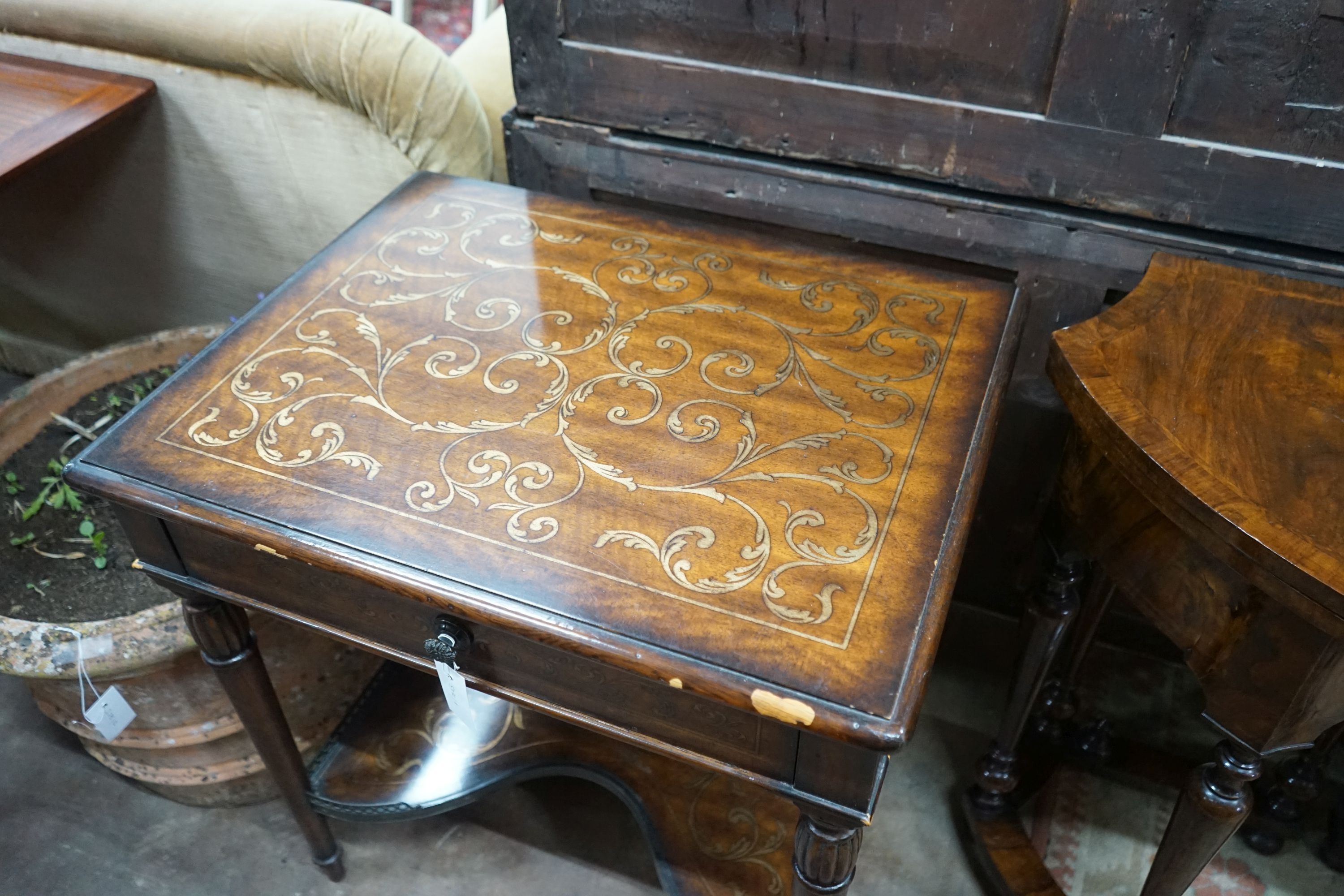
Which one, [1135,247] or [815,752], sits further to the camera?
[1135,247]

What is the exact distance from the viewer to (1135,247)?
102 cm

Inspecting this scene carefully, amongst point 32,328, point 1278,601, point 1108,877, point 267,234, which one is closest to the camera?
point 1278,601

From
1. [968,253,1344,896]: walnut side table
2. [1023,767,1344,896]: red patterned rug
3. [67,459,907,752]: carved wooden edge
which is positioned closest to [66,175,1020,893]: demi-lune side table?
[67,459,907,752]: carved wooden edge

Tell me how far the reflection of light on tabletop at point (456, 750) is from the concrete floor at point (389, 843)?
0.52 ft

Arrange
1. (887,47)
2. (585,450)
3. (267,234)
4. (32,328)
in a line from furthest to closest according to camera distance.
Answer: (32,328) < (267,234) < (887,47) < (585,450)

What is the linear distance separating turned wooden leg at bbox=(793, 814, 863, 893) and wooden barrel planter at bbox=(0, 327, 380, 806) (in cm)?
62

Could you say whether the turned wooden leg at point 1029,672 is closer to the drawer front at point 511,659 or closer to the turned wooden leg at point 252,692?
the drawer front at point 511,659

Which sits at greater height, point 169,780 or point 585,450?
point 585,450

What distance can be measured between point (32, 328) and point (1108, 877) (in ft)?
6.59

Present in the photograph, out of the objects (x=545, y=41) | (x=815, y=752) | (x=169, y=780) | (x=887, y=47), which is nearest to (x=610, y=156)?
(x=545, y=41)

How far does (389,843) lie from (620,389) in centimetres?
79

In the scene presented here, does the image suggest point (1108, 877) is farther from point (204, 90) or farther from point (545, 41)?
point (204, 90)

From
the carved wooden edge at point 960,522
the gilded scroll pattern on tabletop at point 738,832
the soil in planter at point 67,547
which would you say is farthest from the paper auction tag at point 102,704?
the carved wooden edge at point 960,522

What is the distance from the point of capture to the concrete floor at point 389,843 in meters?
1.25
